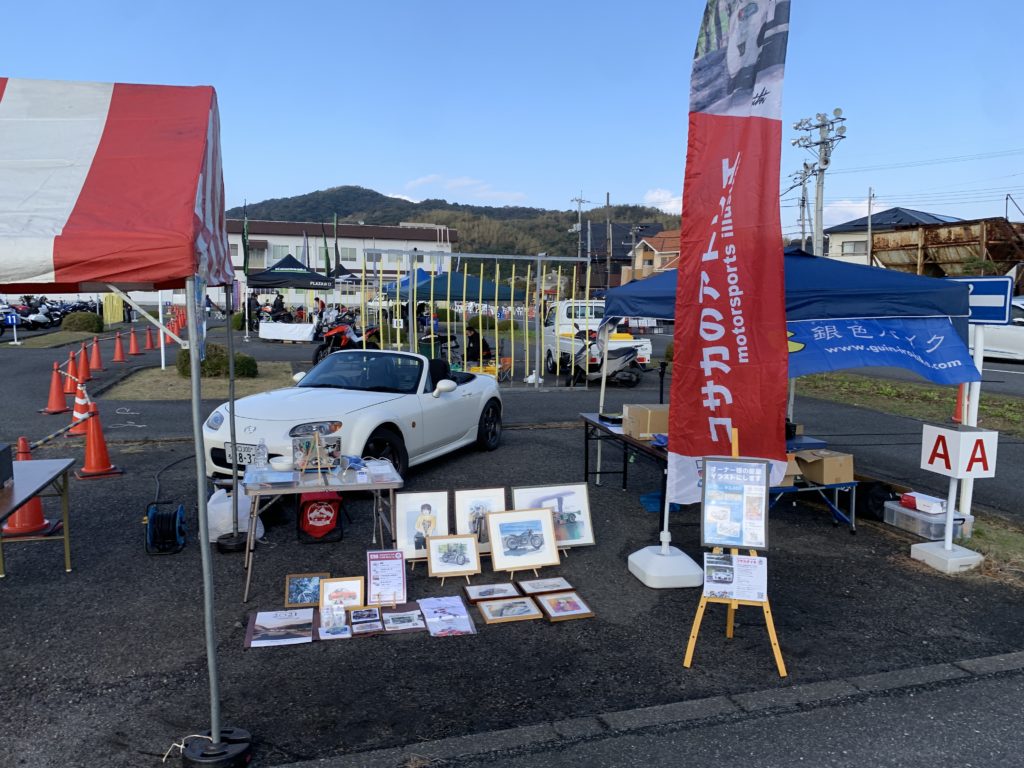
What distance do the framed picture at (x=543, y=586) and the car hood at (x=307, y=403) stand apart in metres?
2.55

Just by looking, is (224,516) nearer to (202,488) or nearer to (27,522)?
(27,522)

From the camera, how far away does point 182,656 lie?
4.06 meters

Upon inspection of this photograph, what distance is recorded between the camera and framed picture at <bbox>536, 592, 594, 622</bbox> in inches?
183

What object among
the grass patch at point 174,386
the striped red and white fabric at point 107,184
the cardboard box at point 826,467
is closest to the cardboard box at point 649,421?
the cardboard box at point 826,467

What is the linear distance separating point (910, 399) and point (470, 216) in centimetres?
13887

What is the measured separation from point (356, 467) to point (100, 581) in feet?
6.27

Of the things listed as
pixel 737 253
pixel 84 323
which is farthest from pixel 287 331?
pixel 737 253

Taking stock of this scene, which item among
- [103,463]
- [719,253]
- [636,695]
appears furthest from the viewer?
[103,463]

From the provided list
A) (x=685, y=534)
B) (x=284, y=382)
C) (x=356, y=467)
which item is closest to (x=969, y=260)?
(x=284, y=382)

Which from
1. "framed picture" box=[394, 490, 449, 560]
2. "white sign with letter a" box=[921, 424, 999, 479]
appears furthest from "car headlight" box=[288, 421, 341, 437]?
"white sign with letter a" box=[921, 424, 999, 479]

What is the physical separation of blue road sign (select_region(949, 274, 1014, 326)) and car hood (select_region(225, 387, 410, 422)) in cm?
526

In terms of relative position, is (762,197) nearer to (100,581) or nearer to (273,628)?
(273,628)

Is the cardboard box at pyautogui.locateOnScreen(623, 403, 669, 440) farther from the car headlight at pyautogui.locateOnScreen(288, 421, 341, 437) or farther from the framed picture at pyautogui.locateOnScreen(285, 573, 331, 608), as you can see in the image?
the framed picture at pyautogui.locateOnScreen(285, 573, 331, 608)

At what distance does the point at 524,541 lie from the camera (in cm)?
551
